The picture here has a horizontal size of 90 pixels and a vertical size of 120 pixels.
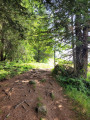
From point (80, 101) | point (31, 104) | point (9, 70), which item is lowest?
point (80, 101)

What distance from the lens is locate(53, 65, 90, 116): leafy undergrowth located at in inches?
129

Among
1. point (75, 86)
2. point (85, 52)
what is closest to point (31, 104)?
point (75, 86)

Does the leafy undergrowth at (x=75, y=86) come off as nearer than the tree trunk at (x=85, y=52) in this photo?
Yes

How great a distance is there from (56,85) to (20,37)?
13.7 feet

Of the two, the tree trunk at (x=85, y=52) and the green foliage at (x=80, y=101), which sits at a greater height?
the tree trunk at (x=85, y=52)

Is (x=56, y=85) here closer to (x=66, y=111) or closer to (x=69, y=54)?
(x=66, y=111)

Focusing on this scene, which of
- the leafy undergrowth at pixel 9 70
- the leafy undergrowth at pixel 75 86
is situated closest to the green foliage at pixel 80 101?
the leafy undergrowth at pixel 75 86

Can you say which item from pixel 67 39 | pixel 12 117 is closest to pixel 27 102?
pixel 12 117

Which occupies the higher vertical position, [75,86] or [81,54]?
[81,54]

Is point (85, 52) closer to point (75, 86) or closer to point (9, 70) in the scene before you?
point (75, 86)

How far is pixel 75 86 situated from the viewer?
181 inches

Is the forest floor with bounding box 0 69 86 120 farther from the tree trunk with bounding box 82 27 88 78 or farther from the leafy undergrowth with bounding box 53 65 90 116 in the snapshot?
the tree trunk with bounding box 82 27 88 78

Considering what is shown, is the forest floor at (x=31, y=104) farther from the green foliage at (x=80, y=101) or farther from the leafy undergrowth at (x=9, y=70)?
the leafy undergrowth at (x=9, y=70)

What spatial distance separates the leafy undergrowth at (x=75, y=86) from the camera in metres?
3.27
